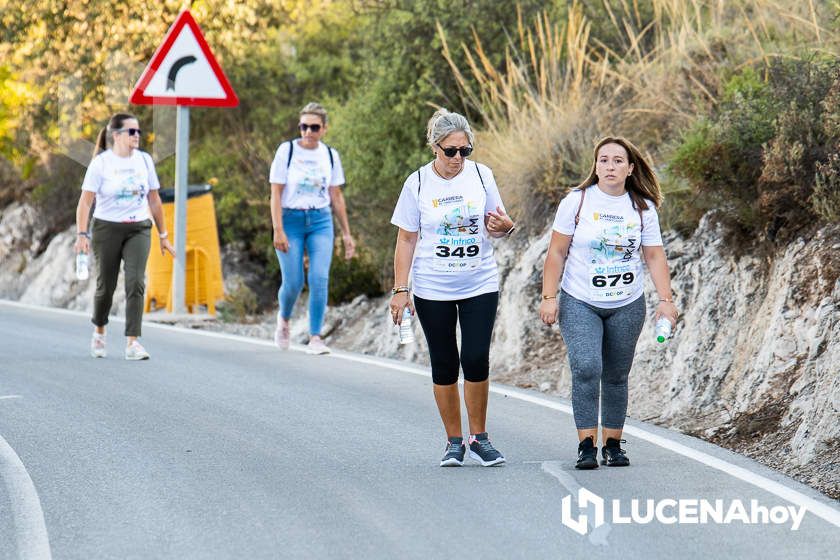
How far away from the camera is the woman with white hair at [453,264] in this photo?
23.2 feet

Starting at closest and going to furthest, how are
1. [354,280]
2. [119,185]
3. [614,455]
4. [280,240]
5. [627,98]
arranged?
[614,455], [119,185], [280,240], [627,98], [354,280]

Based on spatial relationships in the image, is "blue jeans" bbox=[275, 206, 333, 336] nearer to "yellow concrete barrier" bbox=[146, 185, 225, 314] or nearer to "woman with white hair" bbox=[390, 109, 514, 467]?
"yellow concrete barrier" bbox=[146, 185, 225, 314]

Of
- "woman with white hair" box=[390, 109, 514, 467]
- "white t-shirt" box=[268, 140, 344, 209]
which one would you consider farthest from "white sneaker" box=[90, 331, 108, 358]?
"woman with white hair" box=[390, 109, 514, 467]

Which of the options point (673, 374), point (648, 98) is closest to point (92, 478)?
point (673, 374)

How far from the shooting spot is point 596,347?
7117 millimetres

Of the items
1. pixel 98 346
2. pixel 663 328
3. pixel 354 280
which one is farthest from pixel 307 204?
pixel 663 328

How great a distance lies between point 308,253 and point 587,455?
4613 millimetres

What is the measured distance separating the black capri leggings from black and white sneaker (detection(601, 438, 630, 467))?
2.30 feet

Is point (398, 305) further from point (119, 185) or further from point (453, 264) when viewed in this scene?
point (119, 185)

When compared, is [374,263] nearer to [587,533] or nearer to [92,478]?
[92,478]

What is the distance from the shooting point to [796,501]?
6.35m

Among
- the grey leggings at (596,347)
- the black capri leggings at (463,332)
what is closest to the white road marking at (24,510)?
the black capri leggings at (463,332)

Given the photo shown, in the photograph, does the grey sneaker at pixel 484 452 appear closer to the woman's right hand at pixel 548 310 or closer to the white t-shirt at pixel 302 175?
the woman's right hand at pixel 548 310

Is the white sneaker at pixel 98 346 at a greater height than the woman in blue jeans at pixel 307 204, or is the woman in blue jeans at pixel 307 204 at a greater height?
the woman in blue jeans at pixel 307 204
